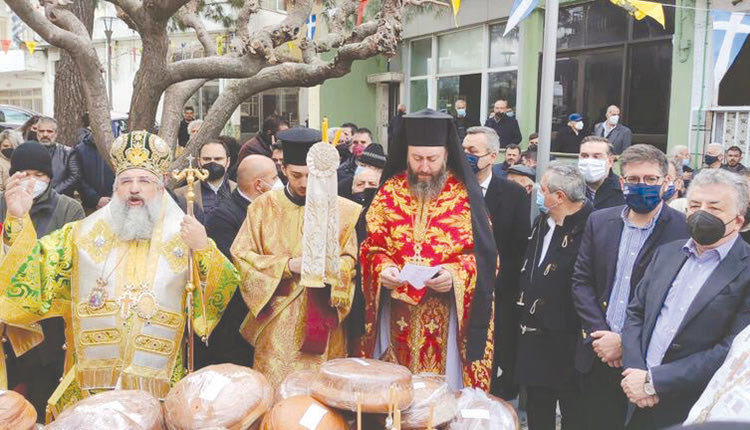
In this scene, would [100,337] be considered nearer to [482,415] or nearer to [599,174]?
[482,415]

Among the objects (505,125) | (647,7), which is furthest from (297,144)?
(505,125)

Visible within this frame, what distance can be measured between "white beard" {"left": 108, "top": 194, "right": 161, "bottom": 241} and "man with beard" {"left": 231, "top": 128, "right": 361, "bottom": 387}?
47 centimetres

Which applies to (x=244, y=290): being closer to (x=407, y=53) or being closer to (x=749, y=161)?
(x=749, y=161)

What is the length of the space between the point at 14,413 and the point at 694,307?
2.73 metres

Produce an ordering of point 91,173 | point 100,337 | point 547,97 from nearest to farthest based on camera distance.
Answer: point 100,337 → point 547,97 → point 91,173

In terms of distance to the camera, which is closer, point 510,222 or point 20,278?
point 20,278

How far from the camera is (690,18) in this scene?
9.89 meters

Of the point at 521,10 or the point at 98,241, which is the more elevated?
the point at 521,10

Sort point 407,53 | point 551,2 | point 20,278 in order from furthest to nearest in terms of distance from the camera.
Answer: point 407,53
point 551,2
point 20,278

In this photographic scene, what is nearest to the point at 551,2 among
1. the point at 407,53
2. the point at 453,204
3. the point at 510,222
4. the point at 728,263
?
the point at 510,222

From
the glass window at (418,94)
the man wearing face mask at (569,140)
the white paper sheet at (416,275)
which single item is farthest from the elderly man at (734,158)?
the glass window at (418,94)

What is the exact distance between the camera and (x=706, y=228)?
2859 millimetres

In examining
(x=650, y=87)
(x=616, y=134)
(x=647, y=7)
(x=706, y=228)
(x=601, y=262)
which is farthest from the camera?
(x=650, y=87)

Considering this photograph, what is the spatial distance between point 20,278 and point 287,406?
1540 millimetres
